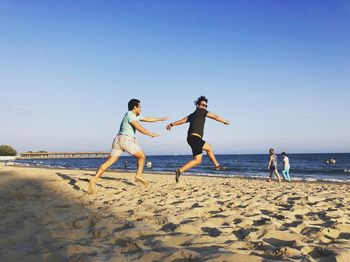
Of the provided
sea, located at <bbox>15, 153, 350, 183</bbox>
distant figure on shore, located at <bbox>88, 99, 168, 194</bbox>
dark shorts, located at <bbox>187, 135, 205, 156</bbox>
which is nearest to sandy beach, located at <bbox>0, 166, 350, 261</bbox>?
distant figure on shore, located at <bbox>88, 99, 168, 194</bbox>

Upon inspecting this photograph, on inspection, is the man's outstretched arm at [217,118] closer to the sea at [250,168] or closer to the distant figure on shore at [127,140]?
the distant figure on shore at [127,140]

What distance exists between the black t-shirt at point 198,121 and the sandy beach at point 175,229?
6.40ft

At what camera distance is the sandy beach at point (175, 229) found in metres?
2.64

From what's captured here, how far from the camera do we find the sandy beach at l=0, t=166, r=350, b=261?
264 cm

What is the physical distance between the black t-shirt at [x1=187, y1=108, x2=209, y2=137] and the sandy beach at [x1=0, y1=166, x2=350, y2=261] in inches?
76.8

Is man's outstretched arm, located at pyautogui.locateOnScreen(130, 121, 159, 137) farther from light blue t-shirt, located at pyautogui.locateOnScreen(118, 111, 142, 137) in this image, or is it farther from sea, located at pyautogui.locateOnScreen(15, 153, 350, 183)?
sea, located at pyautogui.locateOnScreen(15, 153, 350, 183)

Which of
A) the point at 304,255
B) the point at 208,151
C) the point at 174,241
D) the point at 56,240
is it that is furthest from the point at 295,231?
the point at 208,151

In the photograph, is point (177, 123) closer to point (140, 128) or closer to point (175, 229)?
point (140, 128)

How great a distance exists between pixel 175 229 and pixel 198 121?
13.1ft

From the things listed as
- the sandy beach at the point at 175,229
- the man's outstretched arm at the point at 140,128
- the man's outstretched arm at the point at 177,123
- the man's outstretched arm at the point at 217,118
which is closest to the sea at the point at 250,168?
the man's outstretched arm at the point at 217,118

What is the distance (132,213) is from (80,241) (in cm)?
Result: 123

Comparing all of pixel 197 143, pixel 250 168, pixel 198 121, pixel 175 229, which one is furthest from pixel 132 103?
pixel 250 168

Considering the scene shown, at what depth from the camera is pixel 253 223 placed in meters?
3.75

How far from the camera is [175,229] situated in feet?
11.2
